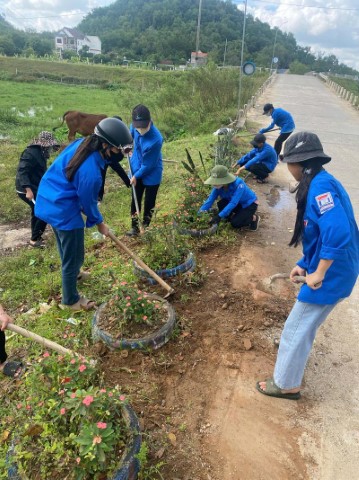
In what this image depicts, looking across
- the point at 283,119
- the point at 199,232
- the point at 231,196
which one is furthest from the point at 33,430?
the point at 283,119

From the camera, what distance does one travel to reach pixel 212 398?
2727 millimetres

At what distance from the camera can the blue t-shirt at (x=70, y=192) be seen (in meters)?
3.01

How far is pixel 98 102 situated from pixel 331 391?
23555 millimetres

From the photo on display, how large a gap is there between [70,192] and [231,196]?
2507mm

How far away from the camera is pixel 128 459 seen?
1985mm

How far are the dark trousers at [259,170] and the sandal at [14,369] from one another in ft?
18.5

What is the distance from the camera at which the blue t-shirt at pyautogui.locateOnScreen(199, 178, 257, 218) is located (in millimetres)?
4879

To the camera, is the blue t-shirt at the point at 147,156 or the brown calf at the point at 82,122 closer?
the blue t-shirt at the point at 147,156

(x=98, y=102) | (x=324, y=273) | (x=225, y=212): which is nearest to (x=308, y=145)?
(x=324, y=273)

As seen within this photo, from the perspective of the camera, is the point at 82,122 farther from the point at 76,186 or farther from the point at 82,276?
the point at 76,186

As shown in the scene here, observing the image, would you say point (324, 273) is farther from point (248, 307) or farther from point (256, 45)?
point (256, 45)

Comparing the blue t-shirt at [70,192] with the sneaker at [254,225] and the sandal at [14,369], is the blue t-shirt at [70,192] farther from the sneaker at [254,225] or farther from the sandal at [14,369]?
the sneaker at [254,225]

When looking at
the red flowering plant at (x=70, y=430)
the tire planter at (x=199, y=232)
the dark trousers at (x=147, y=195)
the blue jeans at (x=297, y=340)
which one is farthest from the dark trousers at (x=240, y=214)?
the red flowering plant at (x=70, y=430)

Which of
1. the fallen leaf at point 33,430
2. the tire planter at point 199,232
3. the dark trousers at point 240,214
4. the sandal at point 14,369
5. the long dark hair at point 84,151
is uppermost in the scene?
the long dark hair at point 84,151
